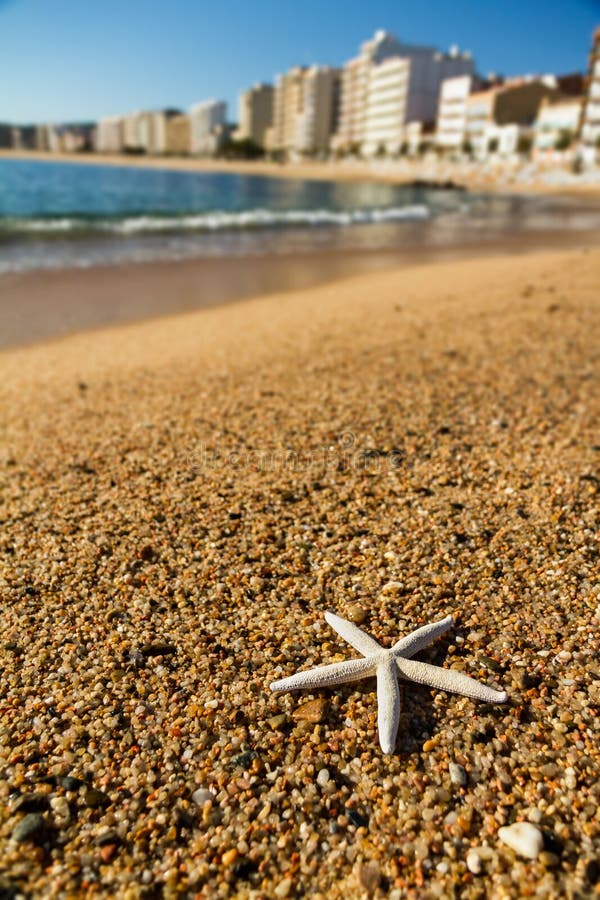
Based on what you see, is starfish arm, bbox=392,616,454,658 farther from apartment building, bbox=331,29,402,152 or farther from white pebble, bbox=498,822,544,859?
apartment building, bbox=331,29,402,152

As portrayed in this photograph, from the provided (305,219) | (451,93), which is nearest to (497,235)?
(305,219)

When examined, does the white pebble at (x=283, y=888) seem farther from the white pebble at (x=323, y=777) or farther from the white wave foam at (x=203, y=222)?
the white wave foam at (x=203, y=222)

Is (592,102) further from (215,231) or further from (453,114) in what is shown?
(215,231)

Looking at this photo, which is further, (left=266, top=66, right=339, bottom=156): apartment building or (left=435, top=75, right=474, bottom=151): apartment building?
(left=266, top=66, right=339, bottom=156): apartment building

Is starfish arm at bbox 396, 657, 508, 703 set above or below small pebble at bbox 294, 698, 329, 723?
above

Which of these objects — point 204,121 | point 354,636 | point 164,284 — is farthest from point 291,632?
point 204,121

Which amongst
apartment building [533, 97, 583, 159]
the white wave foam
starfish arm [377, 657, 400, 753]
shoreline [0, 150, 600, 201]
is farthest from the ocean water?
apartment building [533, 97, 583, 159]
